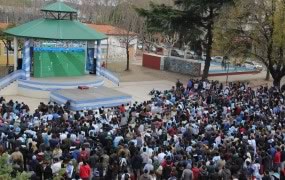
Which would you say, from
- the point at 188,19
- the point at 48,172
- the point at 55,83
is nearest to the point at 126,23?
the point at 188,19

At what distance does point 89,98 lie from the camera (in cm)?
2519

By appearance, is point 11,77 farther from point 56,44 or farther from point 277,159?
point 277,159

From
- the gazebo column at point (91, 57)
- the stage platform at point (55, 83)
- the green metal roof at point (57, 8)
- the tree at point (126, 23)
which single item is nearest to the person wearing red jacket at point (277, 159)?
the stage platform at point (55, 83)

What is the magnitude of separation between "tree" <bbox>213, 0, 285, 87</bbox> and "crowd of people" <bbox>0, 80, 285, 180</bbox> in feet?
32.7

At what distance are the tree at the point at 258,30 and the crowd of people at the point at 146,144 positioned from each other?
32.7 ft

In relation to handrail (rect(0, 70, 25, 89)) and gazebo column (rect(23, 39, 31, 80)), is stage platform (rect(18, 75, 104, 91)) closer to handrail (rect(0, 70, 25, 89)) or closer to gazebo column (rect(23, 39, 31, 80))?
handrail (rect(0, 70, 25, 89))

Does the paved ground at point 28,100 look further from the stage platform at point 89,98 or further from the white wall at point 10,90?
the stage platform at point 89,98

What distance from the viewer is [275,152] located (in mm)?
15523

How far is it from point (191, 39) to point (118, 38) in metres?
13.6

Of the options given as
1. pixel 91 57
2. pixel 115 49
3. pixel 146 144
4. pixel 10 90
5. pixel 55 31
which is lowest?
pixel 10 90

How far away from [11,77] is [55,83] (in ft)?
9.48

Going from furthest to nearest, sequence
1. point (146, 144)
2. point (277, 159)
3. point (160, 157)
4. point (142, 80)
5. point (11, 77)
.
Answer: point (142, 80), point (11, 77), point (277, 159), point (146, 144), point (160, 157)

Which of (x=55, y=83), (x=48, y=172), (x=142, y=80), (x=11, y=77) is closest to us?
(x=48, y=172)

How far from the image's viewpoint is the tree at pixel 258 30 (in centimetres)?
3022
